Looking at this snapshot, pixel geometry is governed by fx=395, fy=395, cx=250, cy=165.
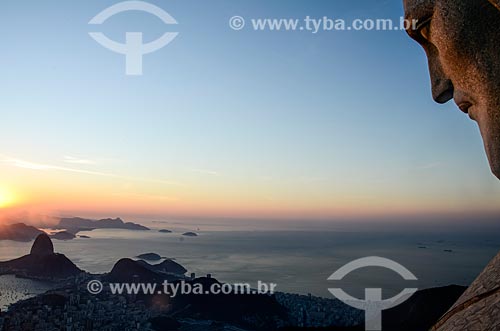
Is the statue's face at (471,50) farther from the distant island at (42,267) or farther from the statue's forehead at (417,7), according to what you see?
the distant island at (42,267)

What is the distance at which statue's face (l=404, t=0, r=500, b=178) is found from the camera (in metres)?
1.88

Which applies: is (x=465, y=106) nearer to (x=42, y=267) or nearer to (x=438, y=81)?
(x=438, y=81)

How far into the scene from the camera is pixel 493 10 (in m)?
1.86

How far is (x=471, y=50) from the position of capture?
1.94 meters

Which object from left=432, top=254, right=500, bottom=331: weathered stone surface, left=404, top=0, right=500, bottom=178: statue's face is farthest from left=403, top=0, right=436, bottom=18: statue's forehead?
left=432, top=254, right=500, bottom=331: weathered stone surface

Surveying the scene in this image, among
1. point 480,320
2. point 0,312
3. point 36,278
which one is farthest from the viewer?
point 36,278

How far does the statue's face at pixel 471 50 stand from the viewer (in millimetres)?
1877

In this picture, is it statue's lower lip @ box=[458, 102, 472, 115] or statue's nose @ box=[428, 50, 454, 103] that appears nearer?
A: statue's lower lip @ box=[458, 102, 472, 115]

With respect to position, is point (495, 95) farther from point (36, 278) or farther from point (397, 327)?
point (36, 278)

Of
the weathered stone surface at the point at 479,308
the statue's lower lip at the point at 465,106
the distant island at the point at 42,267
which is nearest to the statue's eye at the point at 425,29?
the statue's lower lip at the point at 465,106

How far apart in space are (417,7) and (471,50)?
367 mm

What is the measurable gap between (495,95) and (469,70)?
18cm

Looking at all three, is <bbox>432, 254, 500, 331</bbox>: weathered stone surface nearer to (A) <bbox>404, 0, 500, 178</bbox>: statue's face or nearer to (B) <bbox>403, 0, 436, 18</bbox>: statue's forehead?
(A) <bbox>404, 0, 500, 178</bbox>: statue's face

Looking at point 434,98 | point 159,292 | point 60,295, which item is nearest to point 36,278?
point 60,295
